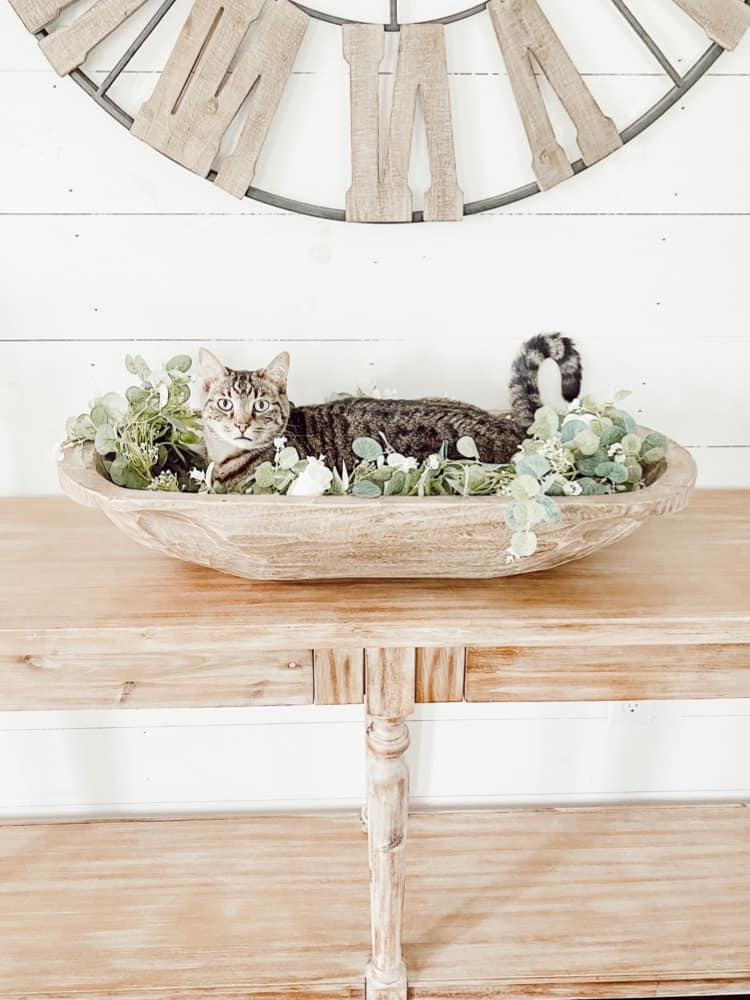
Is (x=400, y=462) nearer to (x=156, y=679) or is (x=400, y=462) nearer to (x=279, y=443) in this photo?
(x=279, y=443)

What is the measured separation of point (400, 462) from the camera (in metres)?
0.94

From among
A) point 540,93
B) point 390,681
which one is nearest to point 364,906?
point 390,681

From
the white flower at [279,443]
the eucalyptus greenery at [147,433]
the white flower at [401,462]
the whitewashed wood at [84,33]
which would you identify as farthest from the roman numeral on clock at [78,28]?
the white flower at [401,462]

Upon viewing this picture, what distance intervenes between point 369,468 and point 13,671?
1.35ft

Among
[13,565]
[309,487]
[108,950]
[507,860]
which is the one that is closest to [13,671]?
[13,565]

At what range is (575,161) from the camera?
1.18 m

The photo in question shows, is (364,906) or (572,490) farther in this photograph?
(364,906)

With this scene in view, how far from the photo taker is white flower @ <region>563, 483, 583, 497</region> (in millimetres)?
909

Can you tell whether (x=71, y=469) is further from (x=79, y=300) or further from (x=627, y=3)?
(x=627, y=3)

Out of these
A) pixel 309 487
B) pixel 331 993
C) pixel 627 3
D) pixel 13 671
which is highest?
pixel 627 3

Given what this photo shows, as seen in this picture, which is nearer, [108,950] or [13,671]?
[13,671]

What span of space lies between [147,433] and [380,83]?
1.74 ft

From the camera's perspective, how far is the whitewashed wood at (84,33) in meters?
1.09

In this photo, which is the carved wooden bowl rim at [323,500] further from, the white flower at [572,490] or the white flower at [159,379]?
the white flower at [159,379]
